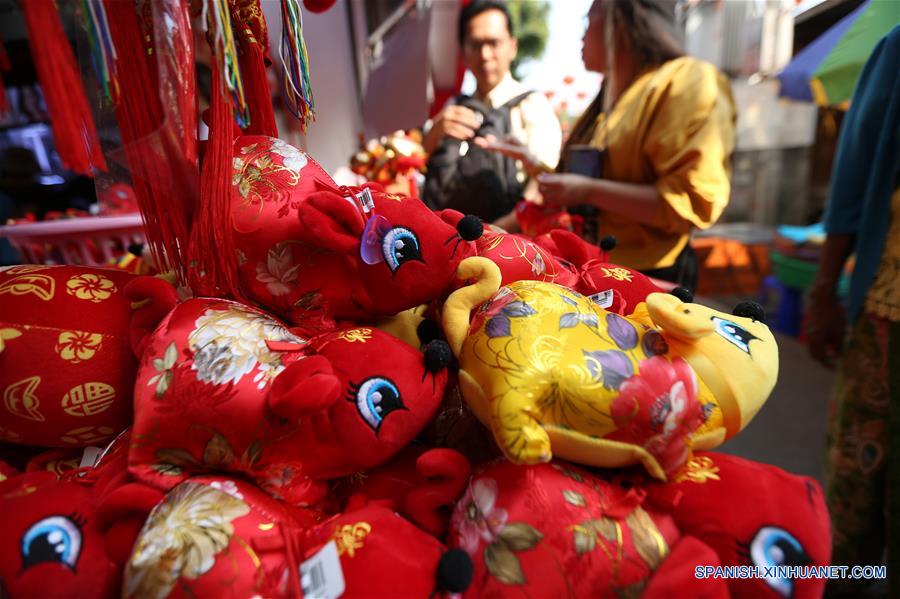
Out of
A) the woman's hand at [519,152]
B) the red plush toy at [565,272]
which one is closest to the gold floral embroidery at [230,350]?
the red plush toy at [565,272]

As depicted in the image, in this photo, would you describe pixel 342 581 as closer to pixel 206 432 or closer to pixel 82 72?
pixel 206 432

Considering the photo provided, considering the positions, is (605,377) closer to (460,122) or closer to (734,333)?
(734,333)

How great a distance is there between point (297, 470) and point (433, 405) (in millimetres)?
122

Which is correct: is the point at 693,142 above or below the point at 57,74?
below

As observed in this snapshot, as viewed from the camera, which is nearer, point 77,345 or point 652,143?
point 77,345

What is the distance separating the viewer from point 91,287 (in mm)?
485

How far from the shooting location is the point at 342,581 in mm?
346

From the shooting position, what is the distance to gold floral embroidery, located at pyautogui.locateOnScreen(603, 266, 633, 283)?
559mm

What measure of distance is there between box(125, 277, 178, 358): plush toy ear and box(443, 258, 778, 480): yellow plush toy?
0.84 ft

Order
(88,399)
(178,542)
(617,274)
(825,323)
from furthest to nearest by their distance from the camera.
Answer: (825,323)
(617,274)
(88,399)
(178,542)

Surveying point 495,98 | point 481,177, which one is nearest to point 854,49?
point 495,98

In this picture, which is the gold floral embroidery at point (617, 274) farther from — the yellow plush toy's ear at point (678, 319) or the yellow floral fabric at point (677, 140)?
the yellow floral fabric at point (677, 140)

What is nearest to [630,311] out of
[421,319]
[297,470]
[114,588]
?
[421,319]

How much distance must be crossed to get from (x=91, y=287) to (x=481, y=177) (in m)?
0.88
